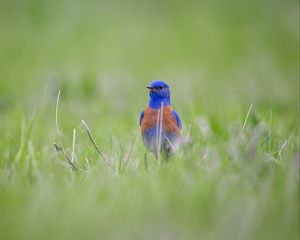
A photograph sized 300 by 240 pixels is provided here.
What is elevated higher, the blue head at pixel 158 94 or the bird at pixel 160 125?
the blue head at pixel 158 94

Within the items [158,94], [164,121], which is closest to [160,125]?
[164,121]

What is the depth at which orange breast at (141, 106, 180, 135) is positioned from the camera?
3377 millimetres

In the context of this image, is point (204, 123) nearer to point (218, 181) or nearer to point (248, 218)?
point (218, 181)

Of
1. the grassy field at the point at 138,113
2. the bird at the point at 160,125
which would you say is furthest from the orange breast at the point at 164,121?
the grassy field at the point at 138,113

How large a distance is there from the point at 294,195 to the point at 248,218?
31 centimetres

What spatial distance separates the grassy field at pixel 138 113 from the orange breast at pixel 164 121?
103mm

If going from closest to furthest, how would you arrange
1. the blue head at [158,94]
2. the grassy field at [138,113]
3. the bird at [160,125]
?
the grassy field at [138,113]
the bird at [160,125]
the blue head at [158,94]

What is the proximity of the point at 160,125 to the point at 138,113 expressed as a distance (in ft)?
6.65

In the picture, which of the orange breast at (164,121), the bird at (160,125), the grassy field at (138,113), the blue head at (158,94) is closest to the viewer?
the grassy field at (138,113)

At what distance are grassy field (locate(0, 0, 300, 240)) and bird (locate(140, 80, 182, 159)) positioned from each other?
86 millimetres

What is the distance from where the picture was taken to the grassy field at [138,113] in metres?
2.23

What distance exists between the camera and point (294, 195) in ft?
7.76

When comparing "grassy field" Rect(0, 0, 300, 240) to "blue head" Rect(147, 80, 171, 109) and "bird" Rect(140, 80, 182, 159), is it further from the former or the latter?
"blue head" Rect(147, 80, 171, 109)

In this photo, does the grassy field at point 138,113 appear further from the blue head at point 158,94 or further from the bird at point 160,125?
the blue head at point 158,94
